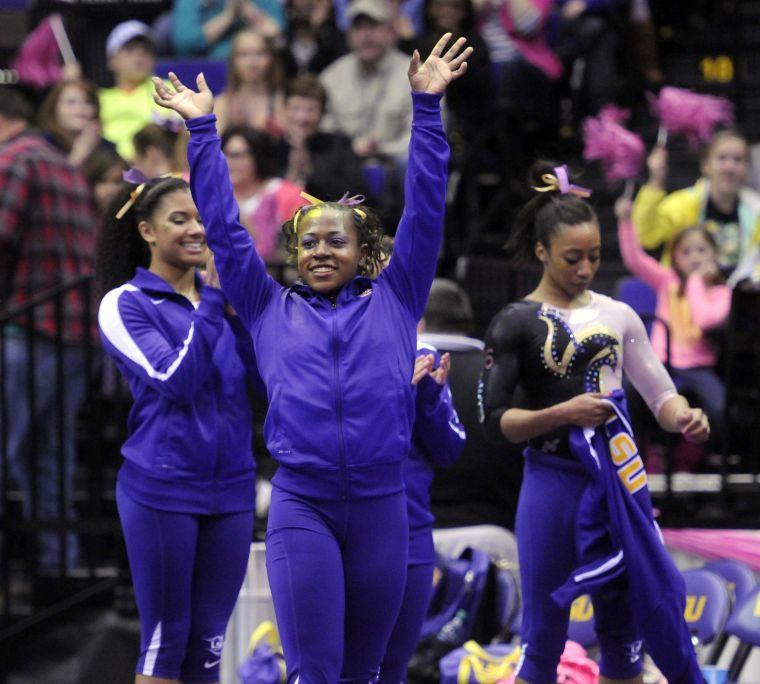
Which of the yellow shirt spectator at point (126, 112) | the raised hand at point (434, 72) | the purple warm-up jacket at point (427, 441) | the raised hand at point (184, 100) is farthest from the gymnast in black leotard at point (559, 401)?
the yellow shirt spectator at point (126, 112)

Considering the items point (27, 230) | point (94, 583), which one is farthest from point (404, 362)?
point (27, 230)

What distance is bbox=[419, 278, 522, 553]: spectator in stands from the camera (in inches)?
281

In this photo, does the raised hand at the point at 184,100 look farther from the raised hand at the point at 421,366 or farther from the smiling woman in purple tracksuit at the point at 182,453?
the raised hand at the point at 421,366

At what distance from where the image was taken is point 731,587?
7.00 m

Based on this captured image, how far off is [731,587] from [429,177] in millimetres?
2842

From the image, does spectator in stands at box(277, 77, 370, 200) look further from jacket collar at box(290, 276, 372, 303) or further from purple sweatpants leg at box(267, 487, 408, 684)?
purple sweatpants leg at box(267, 487, 408, 684)

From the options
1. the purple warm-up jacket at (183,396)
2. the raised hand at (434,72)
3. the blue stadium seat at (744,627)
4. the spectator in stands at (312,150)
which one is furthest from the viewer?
the spectator in stands at (312,150)

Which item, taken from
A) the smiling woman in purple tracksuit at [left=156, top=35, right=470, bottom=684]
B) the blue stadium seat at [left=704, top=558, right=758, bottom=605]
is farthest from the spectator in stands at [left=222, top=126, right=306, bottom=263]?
the smiling woman in purple tracksuit at [left=156, top=35, right=470, bottom=684]

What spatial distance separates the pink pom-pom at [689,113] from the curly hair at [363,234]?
4.37 meters

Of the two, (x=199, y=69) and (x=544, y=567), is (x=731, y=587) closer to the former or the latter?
(x=544, y=567)

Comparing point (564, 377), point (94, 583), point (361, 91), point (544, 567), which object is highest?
point (361, 91)

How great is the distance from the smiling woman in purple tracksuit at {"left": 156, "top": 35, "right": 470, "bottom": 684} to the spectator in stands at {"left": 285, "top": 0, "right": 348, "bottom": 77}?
5265 millimetres

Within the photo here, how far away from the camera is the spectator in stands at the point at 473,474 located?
7.14 meters

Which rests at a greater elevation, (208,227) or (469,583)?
(208,227)
